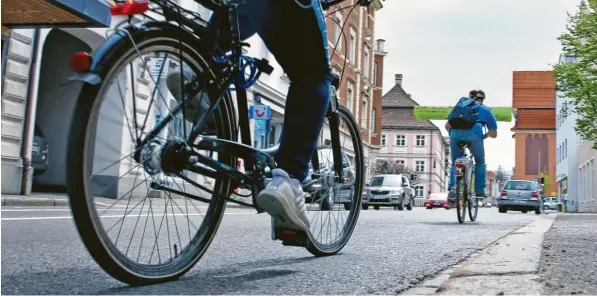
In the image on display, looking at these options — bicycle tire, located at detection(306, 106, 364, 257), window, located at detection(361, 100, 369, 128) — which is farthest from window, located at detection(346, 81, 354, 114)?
bicycle tire, located at detection(306, 106, 364, 257)

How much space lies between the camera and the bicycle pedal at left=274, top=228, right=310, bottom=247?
2.75 metres

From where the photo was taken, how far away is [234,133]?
264 cm

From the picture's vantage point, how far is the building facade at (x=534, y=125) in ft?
309

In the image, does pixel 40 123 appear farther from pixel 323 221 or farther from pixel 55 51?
pixel 323 221

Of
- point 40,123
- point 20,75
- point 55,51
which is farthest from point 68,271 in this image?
point 55,51

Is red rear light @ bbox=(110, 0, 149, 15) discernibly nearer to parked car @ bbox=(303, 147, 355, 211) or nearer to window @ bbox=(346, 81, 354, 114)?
parked car @ bbox=(303, 147, 355, 211)

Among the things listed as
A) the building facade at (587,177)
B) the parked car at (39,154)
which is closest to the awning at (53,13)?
the parked car at (39,154)

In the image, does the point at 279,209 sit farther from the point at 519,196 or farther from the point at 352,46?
the point at 352,46

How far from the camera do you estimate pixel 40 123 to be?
41.1ft

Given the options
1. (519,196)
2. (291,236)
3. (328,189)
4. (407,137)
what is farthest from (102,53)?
(407,137)

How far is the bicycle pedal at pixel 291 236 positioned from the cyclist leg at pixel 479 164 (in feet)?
18.7

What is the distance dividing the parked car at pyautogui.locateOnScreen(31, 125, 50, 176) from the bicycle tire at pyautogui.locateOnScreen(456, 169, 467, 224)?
7.19m

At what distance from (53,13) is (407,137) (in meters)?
79.3

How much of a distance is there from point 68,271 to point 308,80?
1.16 m
